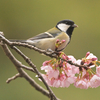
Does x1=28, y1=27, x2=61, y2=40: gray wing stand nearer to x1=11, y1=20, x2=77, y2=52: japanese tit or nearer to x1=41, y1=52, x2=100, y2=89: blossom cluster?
x1=11, y1=20, x2=77, y2=52: japanese tit

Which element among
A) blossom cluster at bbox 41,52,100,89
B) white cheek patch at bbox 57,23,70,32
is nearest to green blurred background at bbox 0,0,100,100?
white cheek patch at bbox 57,23,70,32

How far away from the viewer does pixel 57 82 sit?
914mm

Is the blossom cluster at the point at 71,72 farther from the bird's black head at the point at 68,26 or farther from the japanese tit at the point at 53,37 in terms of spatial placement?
the bird's black head at the point at 68,26

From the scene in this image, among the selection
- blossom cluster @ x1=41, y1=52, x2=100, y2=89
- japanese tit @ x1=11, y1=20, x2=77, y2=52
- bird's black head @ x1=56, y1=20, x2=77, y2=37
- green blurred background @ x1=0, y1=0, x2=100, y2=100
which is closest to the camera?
blossom cluster @ x1=41, y1=52, x2=100, y2=89

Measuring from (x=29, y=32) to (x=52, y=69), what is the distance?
8.72 ft

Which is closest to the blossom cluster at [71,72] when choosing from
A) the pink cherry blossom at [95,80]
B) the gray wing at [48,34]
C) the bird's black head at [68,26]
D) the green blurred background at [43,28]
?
the pink cherry blossom at [95,80]

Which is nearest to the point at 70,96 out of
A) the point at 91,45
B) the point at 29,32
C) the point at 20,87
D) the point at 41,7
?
the point at 20,87

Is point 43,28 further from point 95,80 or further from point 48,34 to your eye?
point 95,80

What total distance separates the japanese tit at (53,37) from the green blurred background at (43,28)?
1.81 meters

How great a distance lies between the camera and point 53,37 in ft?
3.89

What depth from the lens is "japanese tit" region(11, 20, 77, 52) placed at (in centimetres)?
111

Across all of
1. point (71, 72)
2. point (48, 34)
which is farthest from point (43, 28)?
point (71, 72)

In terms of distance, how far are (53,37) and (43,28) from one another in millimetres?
2476

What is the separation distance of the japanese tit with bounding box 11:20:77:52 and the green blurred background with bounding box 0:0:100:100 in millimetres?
1812
